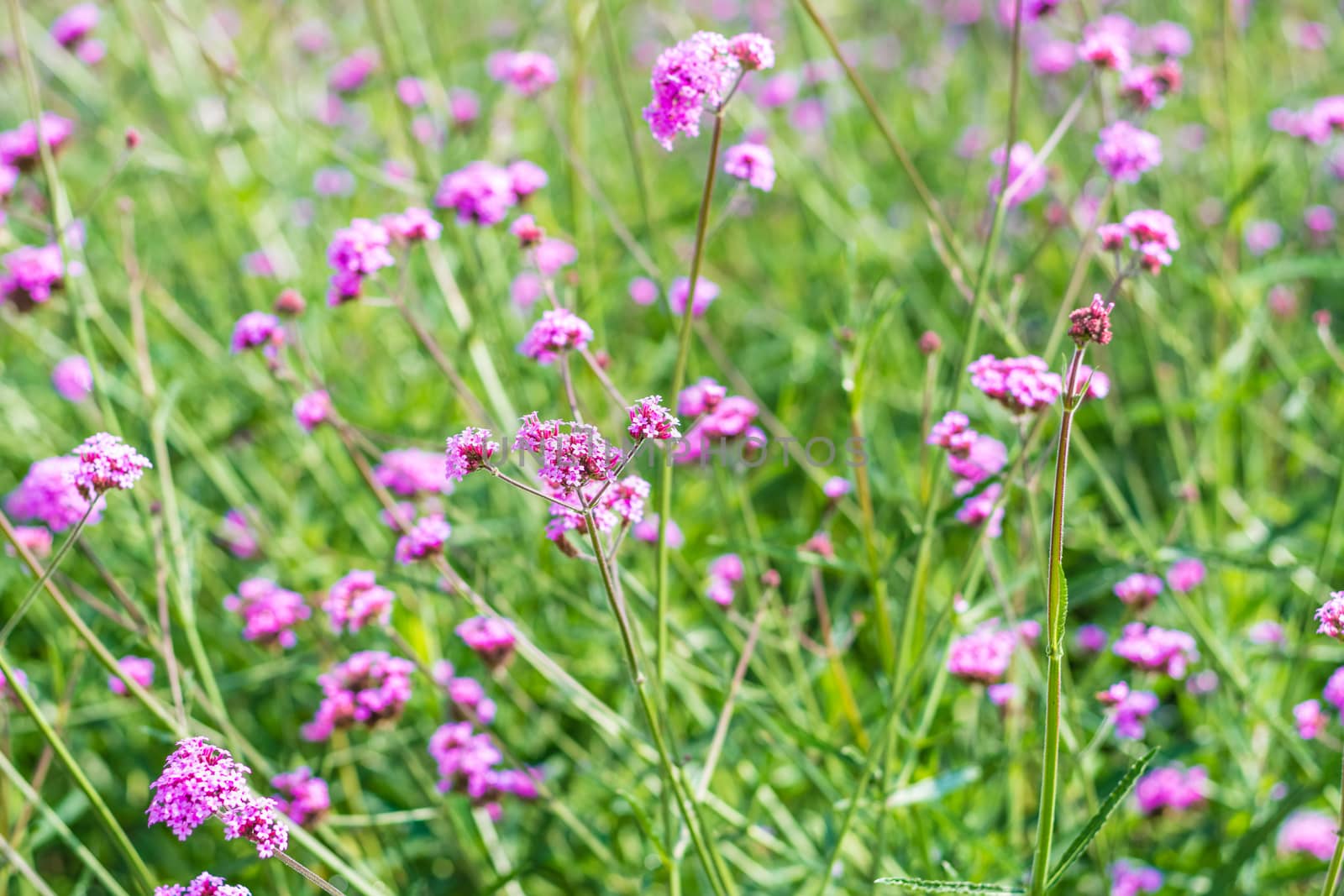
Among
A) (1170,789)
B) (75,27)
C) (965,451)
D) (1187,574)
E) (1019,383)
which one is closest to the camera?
(1019,383)

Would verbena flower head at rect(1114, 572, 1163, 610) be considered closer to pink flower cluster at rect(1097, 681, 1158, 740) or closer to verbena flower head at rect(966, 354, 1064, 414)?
pink flower cluster at rect(1097, 681, 1158, 740)

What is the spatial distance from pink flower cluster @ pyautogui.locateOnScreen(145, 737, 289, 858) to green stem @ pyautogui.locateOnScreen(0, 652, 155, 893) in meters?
0.24

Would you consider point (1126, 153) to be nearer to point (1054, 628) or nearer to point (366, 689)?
point (1054, 628)

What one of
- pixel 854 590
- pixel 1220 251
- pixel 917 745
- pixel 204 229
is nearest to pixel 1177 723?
pixel 854 590

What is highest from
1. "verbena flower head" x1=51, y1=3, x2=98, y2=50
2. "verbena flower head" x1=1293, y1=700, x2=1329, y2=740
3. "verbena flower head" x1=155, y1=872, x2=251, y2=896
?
"verbena flower head" x1=51, y1=3, x2=98, y2=50

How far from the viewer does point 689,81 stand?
1.74 metres

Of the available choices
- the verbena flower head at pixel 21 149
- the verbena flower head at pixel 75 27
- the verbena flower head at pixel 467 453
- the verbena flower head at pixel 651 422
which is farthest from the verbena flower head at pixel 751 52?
the verbena flower head at pixel 75 27

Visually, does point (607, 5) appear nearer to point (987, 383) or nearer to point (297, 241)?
point (987, 383)

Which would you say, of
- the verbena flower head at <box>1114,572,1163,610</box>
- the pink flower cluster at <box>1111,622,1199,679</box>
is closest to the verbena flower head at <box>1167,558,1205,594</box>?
the verbena flower head at <box>1114,572,1163,610</box>

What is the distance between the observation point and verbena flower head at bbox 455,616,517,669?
220 cm

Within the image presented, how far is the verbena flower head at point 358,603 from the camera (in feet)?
7.30

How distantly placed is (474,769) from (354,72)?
2.82 metres

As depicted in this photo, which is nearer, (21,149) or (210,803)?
(210,803)

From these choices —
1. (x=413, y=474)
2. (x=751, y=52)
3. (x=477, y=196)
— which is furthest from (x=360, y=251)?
(x=751, y=52)
